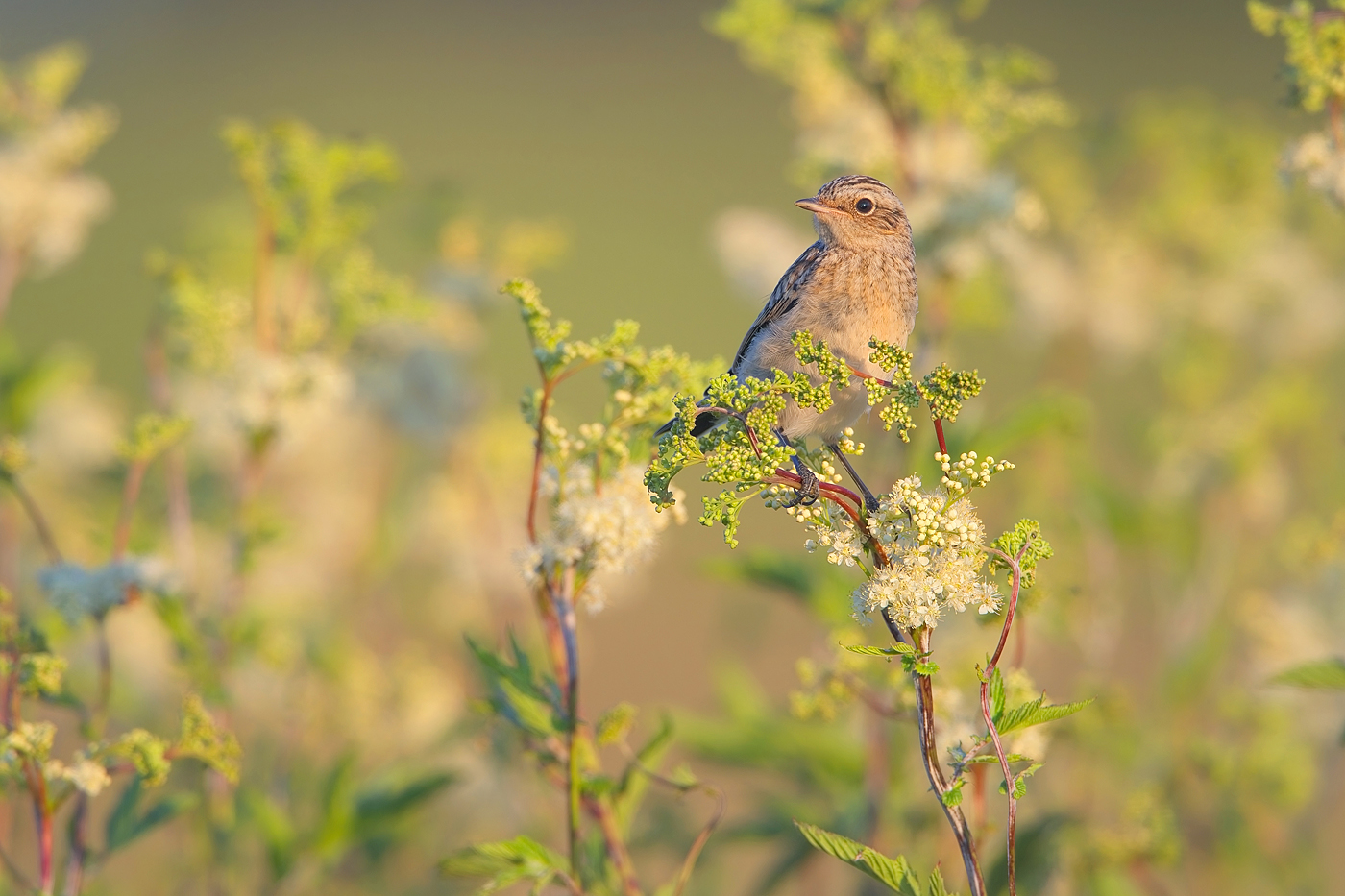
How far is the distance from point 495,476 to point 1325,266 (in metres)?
4.57

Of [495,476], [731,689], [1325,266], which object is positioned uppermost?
[1325,266]

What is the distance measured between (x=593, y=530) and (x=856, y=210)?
5.08 ft

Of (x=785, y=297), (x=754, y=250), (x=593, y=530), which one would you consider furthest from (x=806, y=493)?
(x=754, y=250)

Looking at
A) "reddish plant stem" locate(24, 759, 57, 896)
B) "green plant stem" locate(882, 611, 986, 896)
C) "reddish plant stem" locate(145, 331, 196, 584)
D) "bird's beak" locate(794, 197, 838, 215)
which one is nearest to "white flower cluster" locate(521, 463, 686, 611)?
"green plant stem" locate(882, 611, 986, 896)

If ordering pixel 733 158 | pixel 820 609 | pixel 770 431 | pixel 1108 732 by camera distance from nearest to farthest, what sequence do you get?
pixel 770 431 → pixel 820 609 → pixel 1108 732 → pixel 733 158

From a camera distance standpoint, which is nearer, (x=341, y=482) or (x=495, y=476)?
(x=495, y=476)

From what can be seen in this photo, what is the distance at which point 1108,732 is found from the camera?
168 inches

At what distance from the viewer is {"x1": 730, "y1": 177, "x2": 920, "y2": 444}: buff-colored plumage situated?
3.06 m

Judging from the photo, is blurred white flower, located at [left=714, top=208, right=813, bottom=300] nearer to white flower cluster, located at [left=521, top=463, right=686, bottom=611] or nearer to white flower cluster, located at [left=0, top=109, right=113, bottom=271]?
white flower cluster, located at [left=521, top=463, right=686, bottom=611]

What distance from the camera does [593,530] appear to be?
2318 mm

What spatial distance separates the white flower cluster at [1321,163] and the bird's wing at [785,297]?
1.27 meters

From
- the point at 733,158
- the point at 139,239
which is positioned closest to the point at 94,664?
the point at 139,239

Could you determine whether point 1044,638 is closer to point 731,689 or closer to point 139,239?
point 731,689

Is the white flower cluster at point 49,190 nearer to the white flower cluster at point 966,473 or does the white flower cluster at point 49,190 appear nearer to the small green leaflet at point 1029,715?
the white flower cluster at point 966,473
